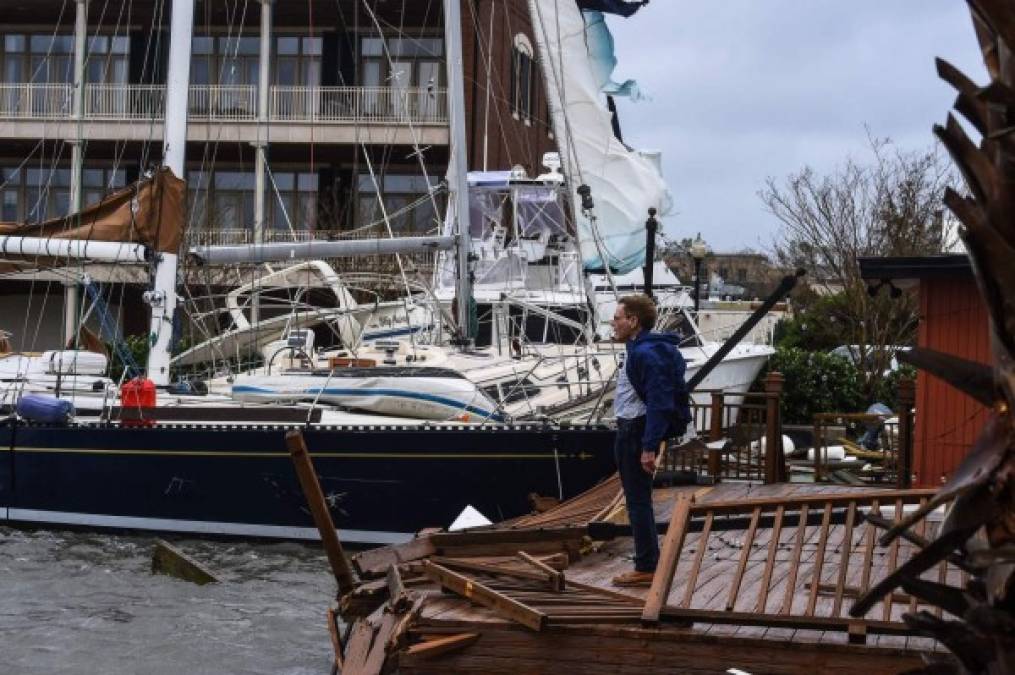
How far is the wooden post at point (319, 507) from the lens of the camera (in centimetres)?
1039

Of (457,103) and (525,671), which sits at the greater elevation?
(457,103)

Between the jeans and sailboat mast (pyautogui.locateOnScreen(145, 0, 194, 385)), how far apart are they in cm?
1307

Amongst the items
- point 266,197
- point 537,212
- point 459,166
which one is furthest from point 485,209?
point 266,197

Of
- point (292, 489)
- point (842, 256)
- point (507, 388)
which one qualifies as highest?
point (842, 256)

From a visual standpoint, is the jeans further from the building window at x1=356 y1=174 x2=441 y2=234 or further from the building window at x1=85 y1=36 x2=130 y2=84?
the building window at x1=85 y1=36 x2=130 y2=84

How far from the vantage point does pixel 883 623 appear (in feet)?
27.1

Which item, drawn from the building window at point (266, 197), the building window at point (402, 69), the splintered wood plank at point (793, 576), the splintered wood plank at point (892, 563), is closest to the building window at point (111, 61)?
the building window at point (266, 197)

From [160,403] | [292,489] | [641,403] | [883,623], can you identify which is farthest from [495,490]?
[883,623]

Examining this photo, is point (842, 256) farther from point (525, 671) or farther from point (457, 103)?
point (525, 671)

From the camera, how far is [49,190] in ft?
140

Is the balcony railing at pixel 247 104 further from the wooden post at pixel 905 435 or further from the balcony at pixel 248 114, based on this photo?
the wooden post at pixel 905 435

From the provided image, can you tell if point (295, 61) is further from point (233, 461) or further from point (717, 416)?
point (717, 416)

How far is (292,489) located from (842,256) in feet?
65.9

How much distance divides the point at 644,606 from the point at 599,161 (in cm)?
1998
